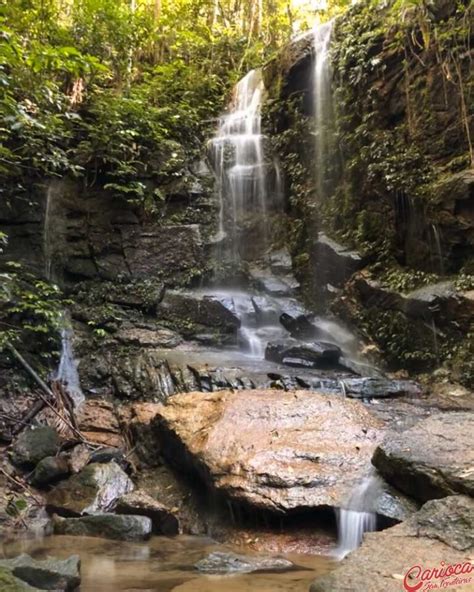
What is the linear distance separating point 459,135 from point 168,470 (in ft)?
23.1

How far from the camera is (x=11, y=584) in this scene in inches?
114

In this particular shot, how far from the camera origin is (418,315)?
8.66 meters

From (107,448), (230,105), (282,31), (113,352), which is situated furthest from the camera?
(282,31)

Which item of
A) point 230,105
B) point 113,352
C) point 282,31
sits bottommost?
point 113,352

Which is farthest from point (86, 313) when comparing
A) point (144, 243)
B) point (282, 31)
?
point (282, 31)

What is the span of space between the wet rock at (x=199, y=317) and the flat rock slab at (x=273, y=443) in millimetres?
3635

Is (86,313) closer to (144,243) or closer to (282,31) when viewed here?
(144,243)

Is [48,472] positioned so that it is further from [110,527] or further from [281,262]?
[281,262]

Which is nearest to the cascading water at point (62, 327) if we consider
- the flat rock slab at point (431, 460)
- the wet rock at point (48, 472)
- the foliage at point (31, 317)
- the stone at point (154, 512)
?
the foliage at point (31, 317)

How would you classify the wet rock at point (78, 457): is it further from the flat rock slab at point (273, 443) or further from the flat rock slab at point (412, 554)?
the flat rock slab at point (412, 554)

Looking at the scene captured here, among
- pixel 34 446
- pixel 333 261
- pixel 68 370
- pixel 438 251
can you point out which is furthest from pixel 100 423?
pixel 438 251

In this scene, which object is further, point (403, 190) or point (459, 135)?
point (403, 190)

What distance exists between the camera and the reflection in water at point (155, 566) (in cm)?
348

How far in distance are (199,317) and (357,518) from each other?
21.4 ft
